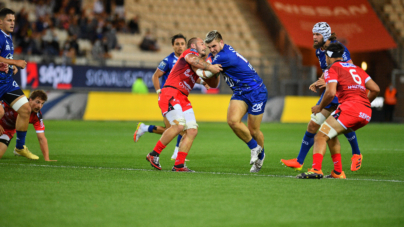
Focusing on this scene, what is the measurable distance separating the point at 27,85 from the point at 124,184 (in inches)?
693

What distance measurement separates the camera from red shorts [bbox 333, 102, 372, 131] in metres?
7.41

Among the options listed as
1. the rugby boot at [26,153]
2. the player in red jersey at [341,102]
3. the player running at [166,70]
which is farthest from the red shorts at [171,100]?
the rugby boot at [26,153]

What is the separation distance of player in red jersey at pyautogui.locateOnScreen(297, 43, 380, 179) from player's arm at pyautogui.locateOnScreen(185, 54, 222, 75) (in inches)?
59.9

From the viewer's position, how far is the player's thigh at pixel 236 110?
8.48 m

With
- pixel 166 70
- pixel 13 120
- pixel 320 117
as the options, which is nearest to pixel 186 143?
pixel 320 117

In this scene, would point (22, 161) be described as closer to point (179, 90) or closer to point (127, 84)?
point (179, 90)

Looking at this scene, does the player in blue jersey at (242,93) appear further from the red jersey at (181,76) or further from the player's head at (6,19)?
the player's head at (6,19)

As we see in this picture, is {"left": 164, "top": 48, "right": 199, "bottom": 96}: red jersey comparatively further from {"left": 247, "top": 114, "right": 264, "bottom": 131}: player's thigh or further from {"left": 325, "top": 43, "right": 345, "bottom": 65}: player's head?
{"left": 325, "top": 43, "right": 345, "bottom": 65}: player's head

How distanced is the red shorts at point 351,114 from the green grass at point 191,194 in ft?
2.55

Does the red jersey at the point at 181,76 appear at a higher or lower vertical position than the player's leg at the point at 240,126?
higher

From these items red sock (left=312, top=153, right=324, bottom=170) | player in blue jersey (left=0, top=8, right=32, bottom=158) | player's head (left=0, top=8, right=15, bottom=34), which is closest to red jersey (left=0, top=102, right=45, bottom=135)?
player in blue jersey (left=0, top=8, right=32, bottom=158)

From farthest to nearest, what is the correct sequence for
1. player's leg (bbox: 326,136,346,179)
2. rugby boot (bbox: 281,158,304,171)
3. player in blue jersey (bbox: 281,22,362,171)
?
player in blue jersey (bbox: 281,22,362,171)
rugby boot (bbox: 281,158,304,171)
player's leg (bbox: 326,136,346,179)

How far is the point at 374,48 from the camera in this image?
30.3 meters

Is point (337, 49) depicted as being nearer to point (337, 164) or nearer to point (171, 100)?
point (337, 164)
